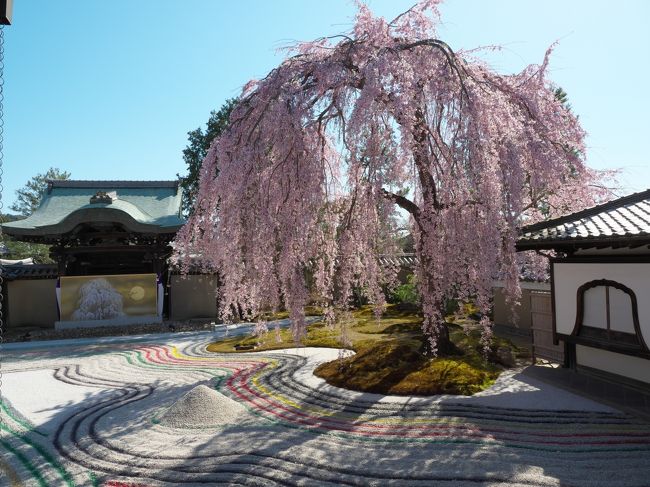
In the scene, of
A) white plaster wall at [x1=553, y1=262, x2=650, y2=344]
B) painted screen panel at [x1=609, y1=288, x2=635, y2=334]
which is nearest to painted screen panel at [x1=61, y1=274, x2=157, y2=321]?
white plaster wall at [x1=553, y1=262, x2=650, y2=344]

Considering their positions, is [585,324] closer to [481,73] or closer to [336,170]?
[481,73]

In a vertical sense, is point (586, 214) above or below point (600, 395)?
above

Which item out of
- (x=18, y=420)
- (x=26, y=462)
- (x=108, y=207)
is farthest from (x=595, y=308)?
(x=108, y=207)

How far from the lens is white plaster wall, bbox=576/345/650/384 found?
23.6ft

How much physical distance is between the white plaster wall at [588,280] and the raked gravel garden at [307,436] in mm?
1432

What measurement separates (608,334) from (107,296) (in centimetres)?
1690

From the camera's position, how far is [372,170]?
259 inches

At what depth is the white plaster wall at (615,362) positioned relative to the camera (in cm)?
718

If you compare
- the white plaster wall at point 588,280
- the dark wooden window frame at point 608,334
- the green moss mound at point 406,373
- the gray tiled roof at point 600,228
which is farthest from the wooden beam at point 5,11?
the dark wooden window frame at point 608,334

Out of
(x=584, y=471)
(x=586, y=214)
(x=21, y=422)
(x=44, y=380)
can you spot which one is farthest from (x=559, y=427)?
(x=44, y=380)

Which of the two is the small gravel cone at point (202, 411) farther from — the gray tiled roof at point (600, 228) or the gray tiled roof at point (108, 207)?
the gray tiled roof at point (108, 207)

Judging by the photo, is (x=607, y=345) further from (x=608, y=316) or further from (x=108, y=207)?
(x=108, y=207)

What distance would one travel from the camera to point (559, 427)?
19.0 ft

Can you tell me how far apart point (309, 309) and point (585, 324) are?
44.5 ft
